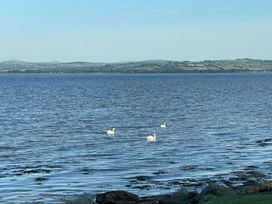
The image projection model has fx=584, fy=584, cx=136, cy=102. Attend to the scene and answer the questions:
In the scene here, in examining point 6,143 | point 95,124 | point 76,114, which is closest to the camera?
point 6,143

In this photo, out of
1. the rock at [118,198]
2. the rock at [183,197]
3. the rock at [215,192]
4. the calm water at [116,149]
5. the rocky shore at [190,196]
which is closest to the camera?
the rocky shore at [190,196]

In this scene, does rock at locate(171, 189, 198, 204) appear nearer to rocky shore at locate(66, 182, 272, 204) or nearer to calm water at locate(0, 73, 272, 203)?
rocky shore at locate(66, 182, 272, 204)

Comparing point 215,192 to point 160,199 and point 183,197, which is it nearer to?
point 183,197

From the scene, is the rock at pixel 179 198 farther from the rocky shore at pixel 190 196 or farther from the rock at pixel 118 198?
the rock at pixel 118 198

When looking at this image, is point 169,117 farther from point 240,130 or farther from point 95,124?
point 240,130

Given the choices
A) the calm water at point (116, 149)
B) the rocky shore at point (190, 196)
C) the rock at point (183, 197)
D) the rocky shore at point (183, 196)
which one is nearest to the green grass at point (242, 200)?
the rocky shore at point (190, 196)

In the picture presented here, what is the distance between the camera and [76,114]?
251ft

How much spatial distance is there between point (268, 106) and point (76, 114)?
30.0 metres

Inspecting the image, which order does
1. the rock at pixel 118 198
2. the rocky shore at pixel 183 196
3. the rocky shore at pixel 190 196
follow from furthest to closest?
the rock at pixel 118 198 → the rocky shore at pixel 183 196 → the rocky shore at pixel 190 196

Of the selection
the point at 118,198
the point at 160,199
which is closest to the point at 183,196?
the point at 160,199

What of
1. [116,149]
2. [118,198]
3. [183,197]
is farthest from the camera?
[116,149]

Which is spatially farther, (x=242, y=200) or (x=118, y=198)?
(x=118, y=198)

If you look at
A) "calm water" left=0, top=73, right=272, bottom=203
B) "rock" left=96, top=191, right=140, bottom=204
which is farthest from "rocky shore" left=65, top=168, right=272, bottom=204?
"calm water" left=0, top=73, right=272, bottom=203

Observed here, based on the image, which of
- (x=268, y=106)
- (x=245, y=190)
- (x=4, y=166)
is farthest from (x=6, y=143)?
(x=268, y=106)
